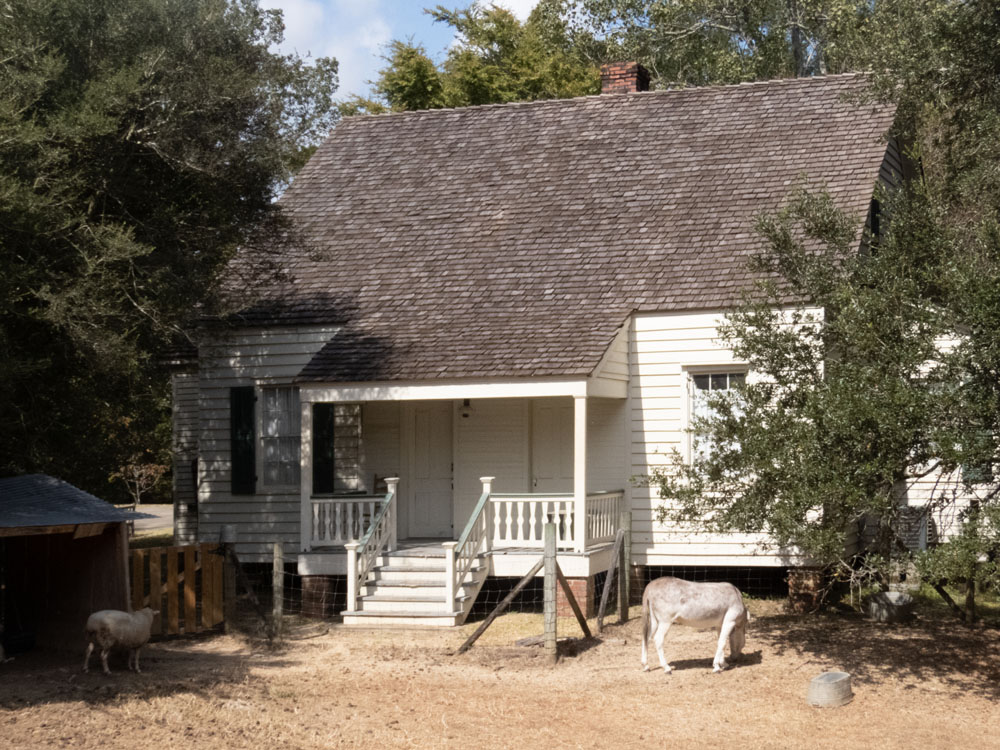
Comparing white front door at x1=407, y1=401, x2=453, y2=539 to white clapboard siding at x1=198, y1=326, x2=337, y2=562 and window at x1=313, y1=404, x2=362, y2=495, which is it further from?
white clapboard siding at x1=198, y1=326, x2=337, y2=562

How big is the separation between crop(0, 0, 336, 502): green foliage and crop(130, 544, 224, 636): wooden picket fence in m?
1.85

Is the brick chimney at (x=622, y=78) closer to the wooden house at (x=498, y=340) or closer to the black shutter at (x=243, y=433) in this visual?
the wooden house at (x=498, y=340)

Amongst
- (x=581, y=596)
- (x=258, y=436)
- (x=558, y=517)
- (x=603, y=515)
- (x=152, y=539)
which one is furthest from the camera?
(x=152, y=539)

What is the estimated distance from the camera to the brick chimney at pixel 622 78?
75.2 ft

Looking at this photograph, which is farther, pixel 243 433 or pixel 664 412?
pixel 243 433

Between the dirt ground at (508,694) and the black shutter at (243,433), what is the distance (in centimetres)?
442

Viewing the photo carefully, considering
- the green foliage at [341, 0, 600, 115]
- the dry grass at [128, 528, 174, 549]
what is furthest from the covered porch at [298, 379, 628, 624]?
the green foliage at [341, 0, 600, 115]

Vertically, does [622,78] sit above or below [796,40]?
below

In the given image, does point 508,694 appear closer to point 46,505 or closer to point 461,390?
point 46,505

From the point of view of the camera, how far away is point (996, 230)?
1083cm

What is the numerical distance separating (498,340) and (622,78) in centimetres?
840

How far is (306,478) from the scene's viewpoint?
55.5ft

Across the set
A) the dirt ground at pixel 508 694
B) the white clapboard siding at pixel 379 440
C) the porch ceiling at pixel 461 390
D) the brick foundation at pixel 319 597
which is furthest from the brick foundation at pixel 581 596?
the white clapboard siding at pixel 379 440

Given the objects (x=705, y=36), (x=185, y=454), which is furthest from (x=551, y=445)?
(x=705, y=36)
